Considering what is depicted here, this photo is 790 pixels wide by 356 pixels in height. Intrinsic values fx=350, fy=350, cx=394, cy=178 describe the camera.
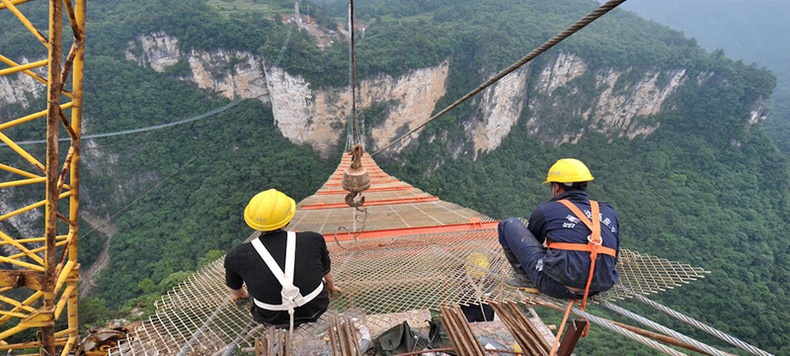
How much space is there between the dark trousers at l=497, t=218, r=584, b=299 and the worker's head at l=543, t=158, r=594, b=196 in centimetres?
39

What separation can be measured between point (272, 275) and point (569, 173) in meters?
1.97

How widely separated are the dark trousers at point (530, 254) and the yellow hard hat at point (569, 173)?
400 millimetres

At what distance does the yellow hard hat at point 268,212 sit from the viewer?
6.26 ft

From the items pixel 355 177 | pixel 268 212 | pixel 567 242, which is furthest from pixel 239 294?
pixel 567 242

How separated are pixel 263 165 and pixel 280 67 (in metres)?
7.60

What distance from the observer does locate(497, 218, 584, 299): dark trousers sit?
2.11m

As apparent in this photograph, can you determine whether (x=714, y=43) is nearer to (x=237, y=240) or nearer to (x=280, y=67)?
(x=280, y=67)

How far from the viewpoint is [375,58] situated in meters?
29.2

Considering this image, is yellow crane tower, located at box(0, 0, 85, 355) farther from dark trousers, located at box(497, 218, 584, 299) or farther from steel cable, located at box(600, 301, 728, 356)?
steel cable, located at box(600, 301, 728, 356)

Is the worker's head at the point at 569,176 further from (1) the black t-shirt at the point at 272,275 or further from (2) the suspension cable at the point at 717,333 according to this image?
(1) the black t-shirt at the point at 272,275

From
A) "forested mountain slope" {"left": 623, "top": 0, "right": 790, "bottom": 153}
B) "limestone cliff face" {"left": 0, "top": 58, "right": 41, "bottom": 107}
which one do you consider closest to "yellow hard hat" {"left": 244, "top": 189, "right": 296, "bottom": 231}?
"limestone cliff face" {"left": 0, "top": 58, "right": 41, "bottom": 107}

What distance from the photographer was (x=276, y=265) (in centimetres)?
189

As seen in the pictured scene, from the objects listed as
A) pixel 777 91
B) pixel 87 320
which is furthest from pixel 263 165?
pixel 777 91

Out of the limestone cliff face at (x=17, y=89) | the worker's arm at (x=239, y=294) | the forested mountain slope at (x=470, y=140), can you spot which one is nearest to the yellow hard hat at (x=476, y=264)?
the worker's arm at (x=239, y=294)
